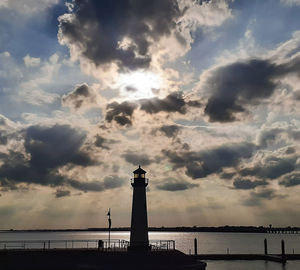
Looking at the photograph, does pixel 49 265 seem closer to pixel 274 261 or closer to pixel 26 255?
pixel 26 255

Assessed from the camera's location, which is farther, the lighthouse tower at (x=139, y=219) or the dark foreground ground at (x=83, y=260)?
the lighthouse tower at (x=139, y=219)

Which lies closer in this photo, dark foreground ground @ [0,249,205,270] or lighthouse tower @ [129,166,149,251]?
dark foreground ground @ [0,249,205,270]

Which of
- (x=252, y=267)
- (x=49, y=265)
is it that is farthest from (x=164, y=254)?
(x=252, y=267)

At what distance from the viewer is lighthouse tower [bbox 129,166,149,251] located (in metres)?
51.1

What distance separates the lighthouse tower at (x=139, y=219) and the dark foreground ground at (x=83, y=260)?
256 cm

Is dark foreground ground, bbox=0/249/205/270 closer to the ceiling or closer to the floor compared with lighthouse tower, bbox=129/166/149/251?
closer to the floor

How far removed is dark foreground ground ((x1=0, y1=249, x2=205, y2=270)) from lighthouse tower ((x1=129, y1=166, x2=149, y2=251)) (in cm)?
256

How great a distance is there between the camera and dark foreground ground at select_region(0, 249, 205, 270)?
155 ft

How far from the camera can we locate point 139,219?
51500 mm

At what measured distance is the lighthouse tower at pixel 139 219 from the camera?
51.1 meters

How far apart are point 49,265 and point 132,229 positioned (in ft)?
37.0

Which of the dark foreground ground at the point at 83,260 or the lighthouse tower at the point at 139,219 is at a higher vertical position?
the lighthouse tower at the point at 139,219

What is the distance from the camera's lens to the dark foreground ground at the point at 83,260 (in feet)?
155

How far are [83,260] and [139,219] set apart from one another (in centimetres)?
875
